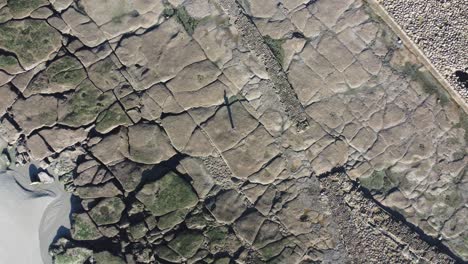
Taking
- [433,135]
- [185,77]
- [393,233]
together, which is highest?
[185,77]

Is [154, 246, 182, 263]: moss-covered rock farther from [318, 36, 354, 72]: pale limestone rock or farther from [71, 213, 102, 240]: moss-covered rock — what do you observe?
[318, 36, 354, 72]: pale limestone rock

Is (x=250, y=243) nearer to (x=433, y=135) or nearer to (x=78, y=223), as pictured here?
(x=78, y=223)

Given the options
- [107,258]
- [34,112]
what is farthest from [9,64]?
[107,258]

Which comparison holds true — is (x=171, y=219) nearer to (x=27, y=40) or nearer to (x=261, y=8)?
(x=27, y=40)

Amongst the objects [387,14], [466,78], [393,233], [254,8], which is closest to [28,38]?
[254,8]

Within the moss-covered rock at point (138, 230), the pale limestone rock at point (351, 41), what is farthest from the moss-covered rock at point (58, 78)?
the pale limestone rock at point (351, 41)

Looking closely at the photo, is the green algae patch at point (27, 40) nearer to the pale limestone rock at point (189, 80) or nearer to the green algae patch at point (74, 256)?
the pale limestone rock at point (189, 80)
